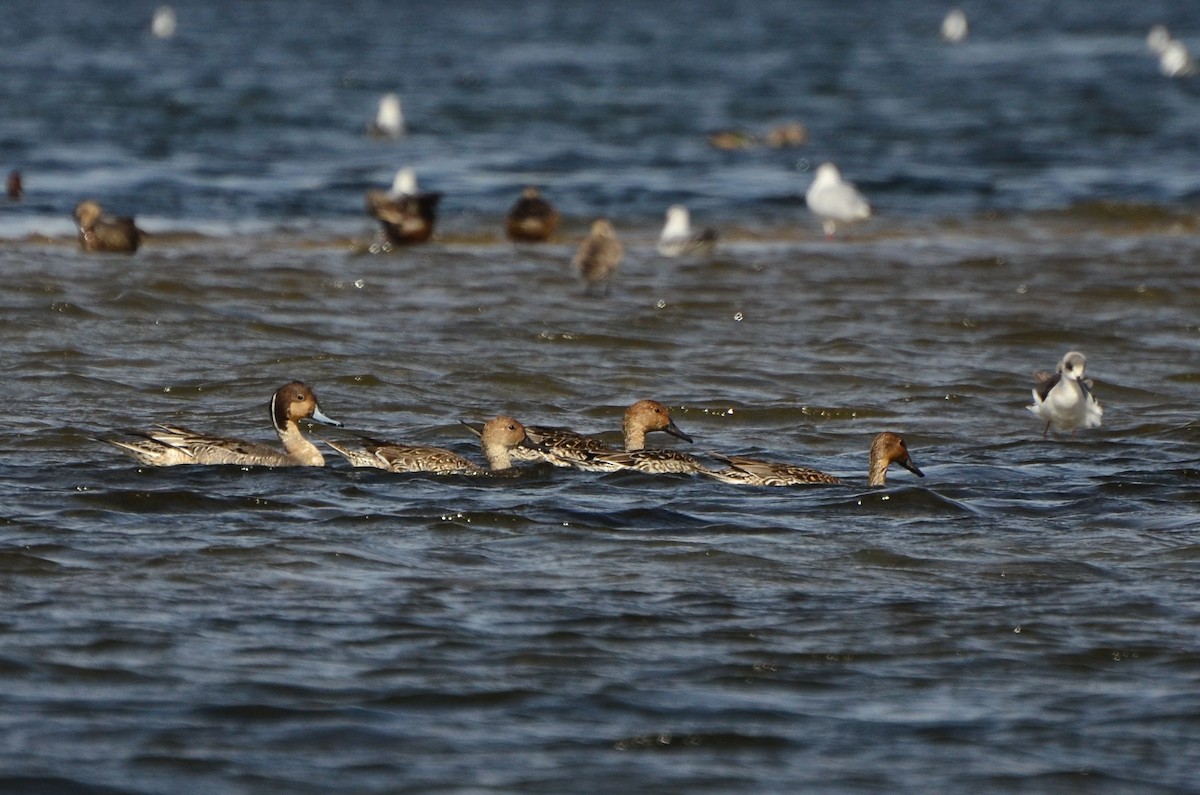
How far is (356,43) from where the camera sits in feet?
171

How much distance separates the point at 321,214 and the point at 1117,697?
1580cm

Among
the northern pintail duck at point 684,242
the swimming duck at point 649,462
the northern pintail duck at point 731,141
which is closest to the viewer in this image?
the swimming duck at point 649,462

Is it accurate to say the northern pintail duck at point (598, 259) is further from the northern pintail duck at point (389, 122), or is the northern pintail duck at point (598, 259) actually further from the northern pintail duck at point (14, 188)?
the northern pintail duck at point (389, 122)

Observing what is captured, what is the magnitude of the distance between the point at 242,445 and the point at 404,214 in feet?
29.4

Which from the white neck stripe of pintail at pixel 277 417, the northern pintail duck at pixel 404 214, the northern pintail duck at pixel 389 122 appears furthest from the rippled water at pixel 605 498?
the northern pintail duck at pixel 389 122

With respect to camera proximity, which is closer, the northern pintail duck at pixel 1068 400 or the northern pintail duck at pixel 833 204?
the northern pintail duck at pixel 1068 400

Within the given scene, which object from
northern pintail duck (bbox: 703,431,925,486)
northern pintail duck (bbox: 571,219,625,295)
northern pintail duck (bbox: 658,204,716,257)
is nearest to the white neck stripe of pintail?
northern pintail duck (bbox: 703,431,925,486)

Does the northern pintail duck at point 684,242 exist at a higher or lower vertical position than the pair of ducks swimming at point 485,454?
higher

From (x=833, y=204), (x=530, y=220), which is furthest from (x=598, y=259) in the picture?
(x=833, y=204)

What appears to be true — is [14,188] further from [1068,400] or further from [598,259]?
[1068,400]

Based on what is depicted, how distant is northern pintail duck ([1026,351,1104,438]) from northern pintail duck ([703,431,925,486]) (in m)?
1.50

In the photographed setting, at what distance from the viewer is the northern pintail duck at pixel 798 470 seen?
9516 mm

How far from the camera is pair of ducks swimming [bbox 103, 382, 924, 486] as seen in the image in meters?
9.55

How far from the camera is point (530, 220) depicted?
748 inches
